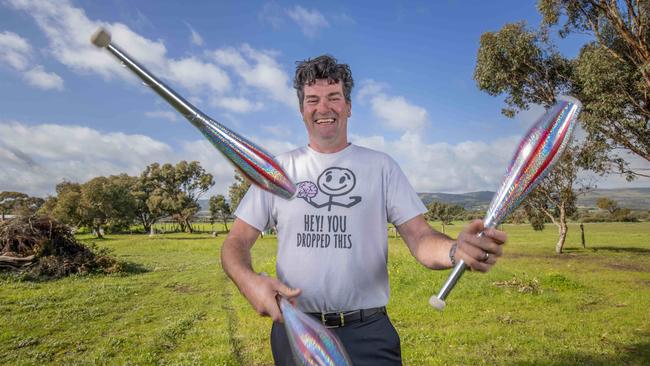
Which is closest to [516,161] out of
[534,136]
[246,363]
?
[534,136]

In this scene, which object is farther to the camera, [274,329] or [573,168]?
[573,168]

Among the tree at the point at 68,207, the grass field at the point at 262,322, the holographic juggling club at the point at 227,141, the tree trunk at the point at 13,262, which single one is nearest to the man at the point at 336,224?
the holographic juggling club at the point at 227,141

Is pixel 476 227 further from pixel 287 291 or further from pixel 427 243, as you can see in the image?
pixel 287 291

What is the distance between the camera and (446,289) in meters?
1.71

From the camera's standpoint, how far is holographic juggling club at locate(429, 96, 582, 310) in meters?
1.75

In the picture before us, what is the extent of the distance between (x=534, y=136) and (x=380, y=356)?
5.76 ft

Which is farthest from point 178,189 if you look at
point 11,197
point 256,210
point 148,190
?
point 256,210

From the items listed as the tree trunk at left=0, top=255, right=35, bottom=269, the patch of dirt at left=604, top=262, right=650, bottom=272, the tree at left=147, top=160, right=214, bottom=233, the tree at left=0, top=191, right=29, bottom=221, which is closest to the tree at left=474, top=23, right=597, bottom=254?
the patch of dirt at left=604, top=262, right=650, bottom=272

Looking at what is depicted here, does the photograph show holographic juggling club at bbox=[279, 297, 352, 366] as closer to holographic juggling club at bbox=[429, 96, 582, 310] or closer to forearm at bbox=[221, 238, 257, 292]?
forearm at bbox=[221, 238, 257, 292]

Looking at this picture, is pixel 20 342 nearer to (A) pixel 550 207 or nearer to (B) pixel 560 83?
(B) pixel 560 83

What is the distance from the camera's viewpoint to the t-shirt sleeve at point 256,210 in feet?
9.47

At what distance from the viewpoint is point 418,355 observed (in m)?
8.30

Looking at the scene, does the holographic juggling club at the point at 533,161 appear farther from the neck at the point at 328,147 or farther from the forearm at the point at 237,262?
the neck at the point at 328,147

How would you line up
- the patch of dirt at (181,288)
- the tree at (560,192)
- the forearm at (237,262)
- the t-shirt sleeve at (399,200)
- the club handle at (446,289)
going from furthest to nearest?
the tree at (560,192), the patch of dirt at (181,288), the t-shirt sleeve at (399,200), the forearm at (237,262), the club handle at (446,289)
